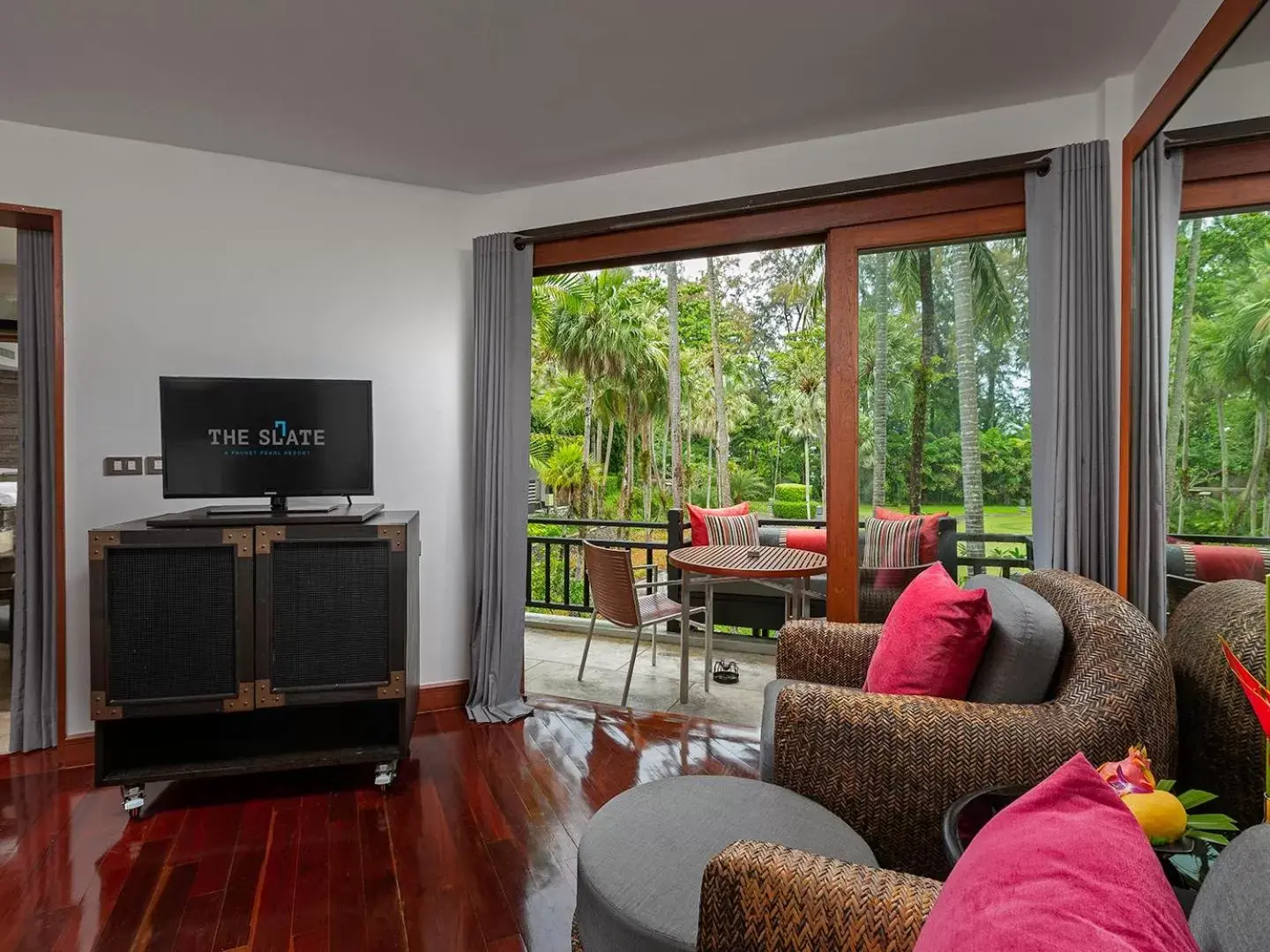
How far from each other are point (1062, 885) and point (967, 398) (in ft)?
7.48

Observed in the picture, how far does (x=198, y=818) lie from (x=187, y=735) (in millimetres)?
395

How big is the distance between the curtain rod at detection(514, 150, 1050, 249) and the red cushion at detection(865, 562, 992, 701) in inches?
63.4

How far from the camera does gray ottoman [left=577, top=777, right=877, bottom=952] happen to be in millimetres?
1083

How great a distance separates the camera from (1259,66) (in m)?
1.37

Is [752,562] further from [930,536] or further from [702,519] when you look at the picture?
[702,519]

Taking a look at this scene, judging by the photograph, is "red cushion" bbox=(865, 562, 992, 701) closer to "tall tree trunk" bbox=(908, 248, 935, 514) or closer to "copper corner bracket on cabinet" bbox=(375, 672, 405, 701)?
"tall tree trunk" bbox=(908, 248, 935, 514)

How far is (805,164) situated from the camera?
276 cm

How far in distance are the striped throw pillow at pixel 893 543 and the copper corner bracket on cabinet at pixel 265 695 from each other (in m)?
2.24

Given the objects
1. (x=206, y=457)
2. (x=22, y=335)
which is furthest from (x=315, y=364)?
(x=22, y=335)

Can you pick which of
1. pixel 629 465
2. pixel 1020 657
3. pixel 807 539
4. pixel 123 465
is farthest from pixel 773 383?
pixel 1020 657

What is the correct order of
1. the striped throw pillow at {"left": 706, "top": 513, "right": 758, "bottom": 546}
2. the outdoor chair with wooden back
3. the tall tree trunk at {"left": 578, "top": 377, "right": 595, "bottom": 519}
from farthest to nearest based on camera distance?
the tall tree trunk at {"left": 578, "top": 377, "right": 595, "bottom": 519}, the striped throw pillow at {"left": 706, "top": 513, "right": 758, "bottom": 546}, the outdoor chair with wooden back

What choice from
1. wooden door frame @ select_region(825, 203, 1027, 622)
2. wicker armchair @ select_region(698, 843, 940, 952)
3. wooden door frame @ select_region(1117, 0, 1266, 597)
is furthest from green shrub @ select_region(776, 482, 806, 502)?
wicker armchair @ select_region(698, 843, 940, 952)

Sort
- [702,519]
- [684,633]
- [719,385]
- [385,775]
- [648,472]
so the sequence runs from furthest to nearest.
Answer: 1. [648,472]
2. [719,385]
3. [702,519]
4. [684,633]
5. [385,775]

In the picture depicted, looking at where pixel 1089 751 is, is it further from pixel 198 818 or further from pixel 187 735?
pixel 187 735
